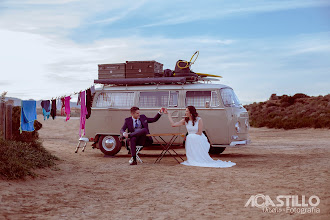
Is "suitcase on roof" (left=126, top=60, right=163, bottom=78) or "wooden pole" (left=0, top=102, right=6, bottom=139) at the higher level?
"suitcase on roof" (left=126, top=60, right=163, bottom=78)

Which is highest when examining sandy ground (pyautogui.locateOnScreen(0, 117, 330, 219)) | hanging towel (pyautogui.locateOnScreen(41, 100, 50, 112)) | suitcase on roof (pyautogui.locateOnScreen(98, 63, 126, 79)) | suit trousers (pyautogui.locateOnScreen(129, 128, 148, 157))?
suitcase on roof (pyautogui.locateOnScreen(98, 63, 126, 79))

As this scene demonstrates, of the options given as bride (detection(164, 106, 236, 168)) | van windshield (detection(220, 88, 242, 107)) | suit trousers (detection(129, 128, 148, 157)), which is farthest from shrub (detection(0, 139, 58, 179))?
van windshield (detection(220, 88, 242, 107))

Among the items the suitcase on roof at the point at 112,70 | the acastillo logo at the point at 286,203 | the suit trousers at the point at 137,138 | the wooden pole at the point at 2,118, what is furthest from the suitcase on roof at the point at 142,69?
the acastillo logo at the point at 286,203

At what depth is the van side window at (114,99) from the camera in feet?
43.9

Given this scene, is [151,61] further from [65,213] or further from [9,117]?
[65,213]

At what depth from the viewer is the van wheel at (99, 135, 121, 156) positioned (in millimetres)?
13211

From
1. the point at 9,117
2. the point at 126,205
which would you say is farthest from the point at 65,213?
the point at 9,117

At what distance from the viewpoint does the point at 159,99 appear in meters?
13.0

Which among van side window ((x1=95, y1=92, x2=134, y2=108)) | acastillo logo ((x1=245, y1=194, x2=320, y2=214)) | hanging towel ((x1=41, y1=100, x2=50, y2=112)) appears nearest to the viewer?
acastillo logo ((x1=245, y1=194, x2=320, y2=214))

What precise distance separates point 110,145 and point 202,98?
133 inches

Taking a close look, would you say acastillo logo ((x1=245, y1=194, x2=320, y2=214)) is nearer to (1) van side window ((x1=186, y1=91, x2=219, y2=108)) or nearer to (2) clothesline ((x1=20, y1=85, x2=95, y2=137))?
(1) van side window ((x1=186, y1=91, x2=219, y2=108))

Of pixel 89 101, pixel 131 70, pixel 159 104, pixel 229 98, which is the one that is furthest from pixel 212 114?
pixel 89 101

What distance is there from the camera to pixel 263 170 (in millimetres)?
9727

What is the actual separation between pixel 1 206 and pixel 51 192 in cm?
135
